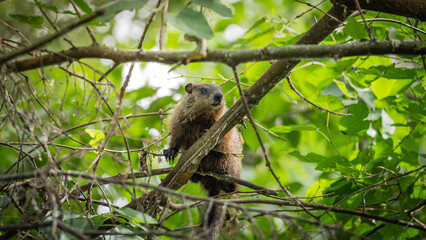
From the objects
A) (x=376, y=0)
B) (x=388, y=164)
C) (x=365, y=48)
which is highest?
(x=376, y=0)

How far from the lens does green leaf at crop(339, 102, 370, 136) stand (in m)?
3.80

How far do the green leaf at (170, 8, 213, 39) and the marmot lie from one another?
282 centimetres

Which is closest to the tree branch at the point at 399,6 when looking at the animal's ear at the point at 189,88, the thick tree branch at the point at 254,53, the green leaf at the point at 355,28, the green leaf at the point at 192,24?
the green leaf at the point at 355,28

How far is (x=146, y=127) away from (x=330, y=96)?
2544mm

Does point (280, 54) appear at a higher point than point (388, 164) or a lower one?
higher

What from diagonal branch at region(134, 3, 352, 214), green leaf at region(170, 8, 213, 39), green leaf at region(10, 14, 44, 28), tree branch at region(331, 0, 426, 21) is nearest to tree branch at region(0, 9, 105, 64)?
green leaf at region(170, 8, 213, 39)

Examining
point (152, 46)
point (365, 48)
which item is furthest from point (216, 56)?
point (152, 46)

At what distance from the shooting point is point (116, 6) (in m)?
1.91

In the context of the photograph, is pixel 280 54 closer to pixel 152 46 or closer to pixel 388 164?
pixel 388 164

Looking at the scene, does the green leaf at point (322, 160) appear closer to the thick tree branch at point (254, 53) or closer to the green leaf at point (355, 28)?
the green leaf at point (355, 28)

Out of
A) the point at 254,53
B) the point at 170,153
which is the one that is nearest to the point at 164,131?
the point at 170,153

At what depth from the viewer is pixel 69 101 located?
17.0 feet

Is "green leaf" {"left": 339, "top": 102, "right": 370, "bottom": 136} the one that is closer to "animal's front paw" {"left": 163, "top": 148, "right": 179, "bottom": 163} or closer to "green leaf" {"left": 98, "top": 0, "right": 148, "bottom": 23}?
"animal's front paw" {"left": 163, "top": 148, "right": 179, "bottom": 163}

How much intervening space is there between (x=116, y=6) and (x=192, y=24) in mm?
397
